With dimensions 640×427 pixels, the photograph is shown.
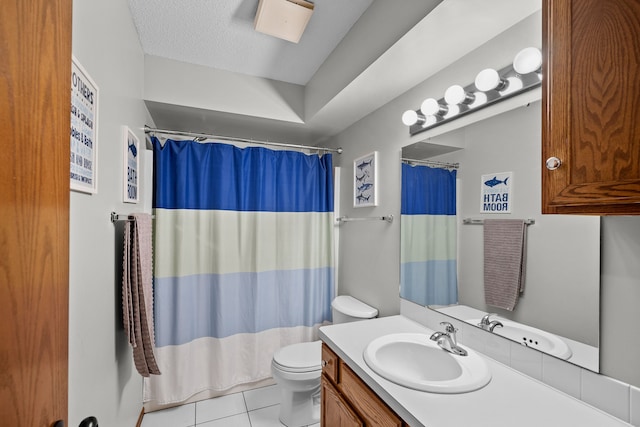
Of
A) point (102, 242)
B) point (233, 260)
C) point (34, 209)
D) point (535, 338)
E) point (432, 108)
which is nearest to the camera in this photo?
point (34, 209)

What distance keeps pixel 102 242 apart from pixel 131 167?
61cm

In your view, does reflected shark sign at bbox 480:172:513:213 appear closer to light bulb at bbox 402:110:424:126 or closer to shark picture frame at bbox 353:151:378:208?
light bulb at bbox 402:110:424:126

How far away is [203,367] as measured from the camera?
2264 millimetres

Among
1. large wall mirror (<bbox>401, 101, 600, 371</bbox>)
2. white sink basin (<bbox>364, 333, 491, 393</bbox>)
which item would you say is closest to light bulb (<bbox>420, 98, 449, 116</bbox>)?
large wall mirror (<bbox>401, 101, 600, 371</bbox>)

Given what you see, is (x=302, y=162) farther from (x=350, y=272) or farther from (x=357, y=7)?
(x=357, y=7)

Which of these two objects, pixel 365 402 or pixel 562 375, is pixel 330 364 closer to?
pixel 365 402

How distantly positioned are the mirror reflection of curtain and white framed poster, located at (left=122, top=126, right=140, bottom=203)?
5.19 ft

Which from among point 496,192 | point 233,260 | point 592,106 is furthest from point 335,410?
point 592,106

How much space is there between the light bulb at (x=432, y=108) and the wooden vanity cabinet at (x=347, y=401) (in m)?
1.35

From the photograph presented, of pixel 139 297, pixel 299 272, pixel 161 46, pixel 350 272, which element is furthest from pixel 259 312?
pixel 161 46

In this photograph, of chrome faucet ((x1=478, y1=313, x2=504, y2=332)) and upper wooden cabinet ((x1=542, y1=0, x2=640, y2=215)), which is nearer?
upper wooden cabinet ((x1=542, y1=0, x2=640, y2=215))

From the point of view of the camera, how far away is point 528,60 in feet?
3.70

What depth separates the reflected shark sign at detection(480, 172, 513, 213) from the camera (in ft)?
4.06

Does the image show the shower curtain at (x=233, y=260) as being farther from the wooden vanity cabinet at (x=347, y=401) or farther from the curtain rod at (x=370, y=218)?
the wooden vanity cabinet at (x=347, y=401)
